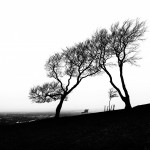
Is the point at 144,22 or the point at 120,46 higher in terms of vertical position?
the point at 144,22

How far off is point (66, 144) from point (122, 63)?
19.5 metres

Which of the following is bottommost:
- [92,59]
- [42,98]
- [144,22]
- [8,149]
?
[8,149]

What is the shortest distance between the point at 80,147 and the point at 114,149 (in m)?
2.65

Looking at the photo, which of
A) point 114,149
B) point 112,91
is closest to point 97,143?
point 114,149

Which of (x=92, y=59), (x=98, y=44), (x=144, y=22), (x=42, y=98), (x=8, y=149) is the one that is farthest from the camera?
(x=42, y=98)

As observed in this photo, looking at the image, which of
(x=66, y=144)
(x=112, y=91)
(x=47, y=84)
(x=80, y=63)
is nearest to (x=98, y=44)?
(x=80, y=63)

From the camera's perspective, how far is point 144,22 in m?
29.3

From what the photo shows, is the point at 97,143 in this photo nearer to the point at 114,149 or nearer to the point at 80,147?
the point at 80,147

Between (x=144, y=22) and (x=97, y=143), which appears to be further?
(x=144, y=22)

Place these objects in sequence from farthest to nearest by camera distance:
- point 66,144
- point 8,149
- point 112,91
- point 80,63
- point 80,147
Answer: point 112,91 → point 80,63 → point 8,149 → point 66,144 → point 80,147

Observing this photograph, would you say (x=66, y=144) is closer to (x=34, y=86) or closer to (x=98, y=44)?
(x=98, y=44)

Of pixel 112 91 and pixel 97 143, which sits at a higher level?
pixel 112 91

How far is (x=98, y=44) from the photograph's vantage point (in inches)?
1270

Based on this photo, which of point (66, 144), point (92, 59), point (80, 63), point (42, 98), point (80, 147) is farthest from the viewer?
point (42, 98)
